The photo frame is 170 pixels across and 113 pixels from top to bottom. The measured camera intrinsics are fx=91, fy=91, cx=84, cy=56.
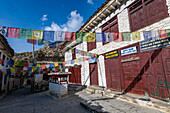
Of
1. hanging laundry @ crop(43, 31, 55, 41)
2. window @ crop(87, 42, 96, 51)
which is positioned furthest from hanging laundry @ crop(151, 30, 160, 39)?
window @ crop(87, 42, 96, 51)

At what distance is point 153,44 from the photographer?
4.88 meters

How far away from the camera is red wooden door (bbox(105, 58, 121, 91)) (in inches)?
266

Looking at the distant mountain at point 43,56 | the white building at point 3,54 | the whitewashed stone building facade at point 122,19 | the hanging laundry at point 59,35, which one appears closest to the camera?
the whitewashed stone building facade at point 122,19

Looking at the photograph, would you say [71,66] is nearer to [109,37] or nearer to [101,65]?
[101,65]

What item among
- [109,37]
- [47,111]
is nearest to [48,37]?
[109,37]

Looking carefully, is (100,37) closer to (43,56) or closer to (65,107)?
(65,107)

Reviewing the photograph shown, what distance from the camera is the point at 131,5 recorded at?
245 inches

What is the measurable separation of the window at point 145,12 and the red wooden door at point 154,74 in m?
1.82

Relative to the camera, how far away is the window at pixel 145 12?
15.9 feet

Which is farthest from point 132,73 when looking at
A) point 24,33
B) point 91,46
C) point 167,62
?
point 24,33

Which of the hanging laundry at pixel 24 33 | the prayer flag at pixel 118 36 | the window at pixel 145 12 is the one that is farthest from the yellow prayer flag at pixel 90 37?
the hanging laundry at pixel 24 33

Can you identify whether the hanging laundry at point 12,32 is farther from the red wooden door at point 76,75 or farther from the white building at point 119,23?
the red wooden door at point 76,75

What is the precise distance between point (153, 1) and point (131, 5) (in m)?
1.31

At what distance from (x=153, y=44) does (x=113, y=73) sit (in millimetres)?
3338
